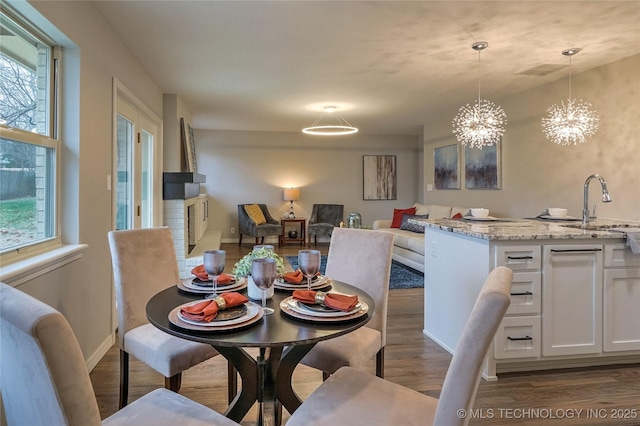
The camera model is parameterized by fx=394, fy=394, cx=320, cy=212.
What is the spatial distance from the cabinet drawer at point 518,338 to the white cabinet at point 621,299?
0.50m

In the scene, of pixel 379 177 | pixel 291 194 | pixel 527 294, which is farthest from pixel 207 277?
pixel 379 177

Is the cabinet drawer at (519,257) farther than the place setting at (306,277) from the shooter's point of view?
Yes

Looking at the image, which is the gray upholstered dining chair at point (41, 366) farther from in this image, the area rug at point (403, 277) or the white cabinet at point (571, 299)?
the area rug at point (403, 277)

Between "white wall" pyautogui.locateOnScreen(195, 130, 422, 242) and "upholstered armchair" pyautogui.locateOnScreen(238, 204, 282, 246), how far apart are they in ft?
0.90

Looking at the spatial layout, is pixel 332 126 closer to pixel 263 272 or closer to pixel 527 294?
pixel 527 294

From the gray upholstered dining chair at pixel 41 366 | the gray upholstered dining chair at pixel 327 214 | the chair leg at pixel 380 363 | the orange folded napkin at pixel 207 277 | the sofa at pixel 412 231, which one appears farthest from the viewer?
the gray upholstered dining chair at pixel 327 214

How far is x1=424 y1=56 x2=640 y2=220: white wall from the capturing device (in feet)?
12.1

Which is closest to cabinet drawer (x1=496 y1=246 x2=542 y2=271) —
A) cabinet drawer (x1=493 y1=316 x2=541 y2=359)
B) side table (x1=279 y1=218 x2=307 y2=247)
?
cabinet drawer (x1=493 y1=316 x2=541 y2=359)

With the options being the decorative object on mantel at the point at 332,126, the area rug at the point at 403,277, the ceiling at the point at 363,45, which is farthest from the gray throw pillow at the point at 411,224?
the ceiling at the point at 363,45

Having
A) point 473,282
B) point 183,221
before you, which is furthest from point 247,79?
point 473,282

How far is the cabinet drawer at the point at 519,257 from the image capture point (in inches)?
95.6

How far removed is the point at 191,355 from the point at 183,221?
3.35 metres

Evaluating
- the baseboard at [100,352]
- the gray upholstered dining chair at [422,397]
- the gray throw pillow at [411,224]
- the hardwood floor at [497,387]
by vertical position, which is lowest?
the hardwood floor at [497,387]

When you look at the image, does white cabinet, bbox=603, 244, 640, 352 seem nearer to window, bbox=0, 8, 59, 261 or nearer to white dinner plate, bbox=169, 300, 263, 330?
white dinner plate, bbox=169, 300, 263, 330
